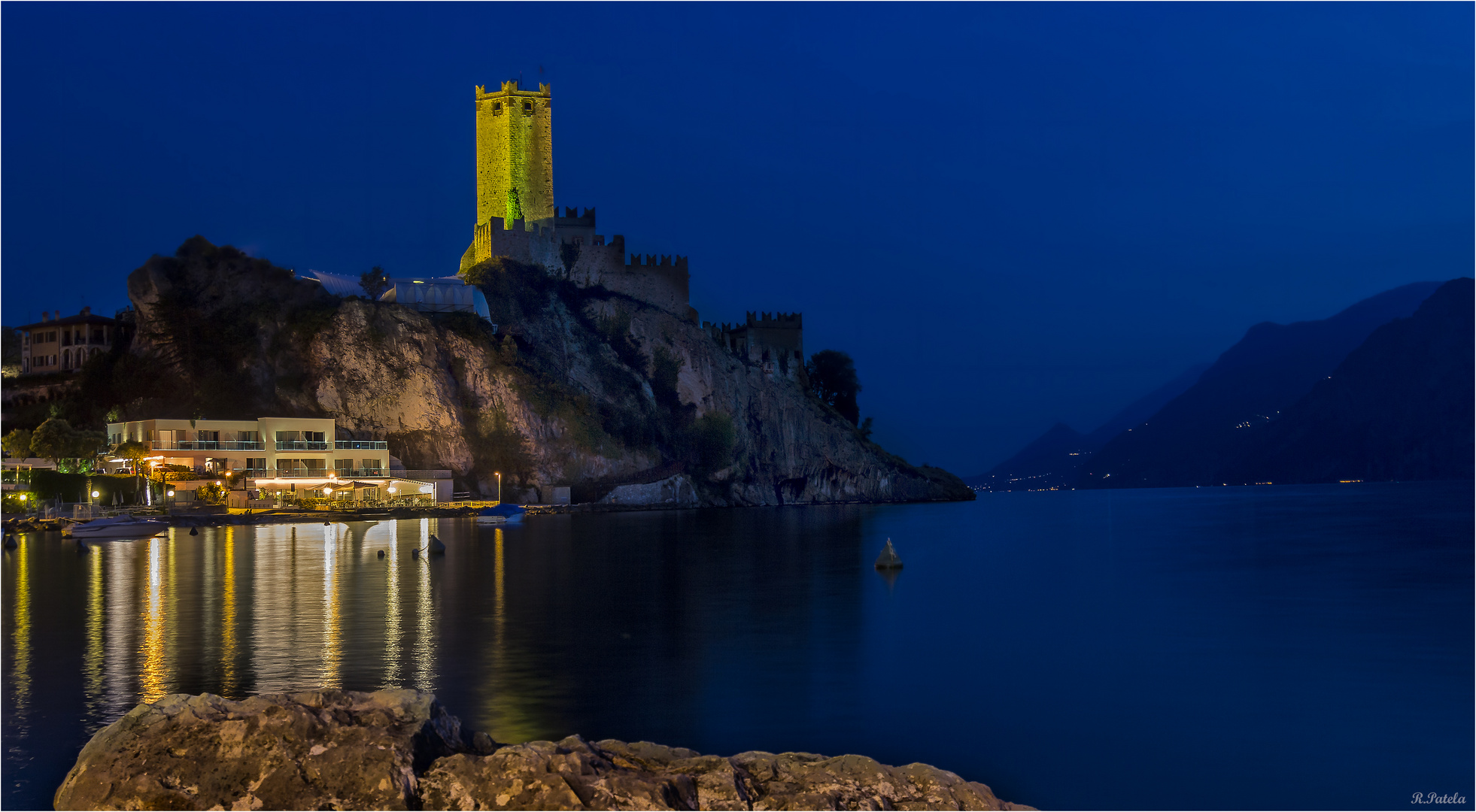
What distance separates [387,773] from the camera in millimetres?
8359

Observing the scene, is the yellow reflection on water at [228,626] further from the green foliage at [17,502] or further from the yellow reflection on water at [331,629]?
the green foliage at [17,502]

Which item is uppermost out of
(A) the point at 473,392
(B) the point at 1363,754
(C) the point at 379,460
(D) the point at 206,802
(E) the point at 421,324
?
(E) the point at 421,324

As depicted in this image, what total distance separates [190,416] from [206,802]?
7718 centimetres

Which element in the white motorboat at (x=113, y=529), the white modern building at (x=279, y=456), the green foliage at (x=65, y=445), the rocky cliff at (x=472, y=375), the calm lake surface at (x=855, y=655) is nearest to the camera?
the calm lake surface at (x=855, y=655)

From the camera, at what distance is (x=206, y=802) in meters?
8.27

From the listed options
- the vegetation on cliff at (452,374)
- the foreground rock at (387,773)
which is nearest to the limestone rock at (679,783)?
the foreground rock at (387,773)

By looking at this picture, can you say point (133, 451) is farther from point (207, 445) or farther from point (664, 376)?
point (664, 376)

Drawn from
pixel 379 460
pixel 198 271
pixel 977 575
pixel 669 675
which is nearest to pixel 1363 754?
pixel 669 675

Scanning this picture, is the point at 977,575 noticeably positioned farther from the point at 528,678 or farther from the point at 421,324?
the point at 421,324

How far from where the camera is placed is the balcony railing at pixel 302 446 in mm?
75250

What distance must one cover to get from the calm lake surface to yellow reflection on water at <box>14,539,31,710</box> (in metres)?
0.10

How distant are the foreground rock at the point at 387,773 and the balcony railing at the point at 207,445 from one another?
231ft

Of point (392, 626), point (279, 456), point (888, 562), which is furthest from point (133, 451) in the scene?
point (392, 626)

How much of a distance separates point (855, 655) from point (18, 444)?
71.2m
